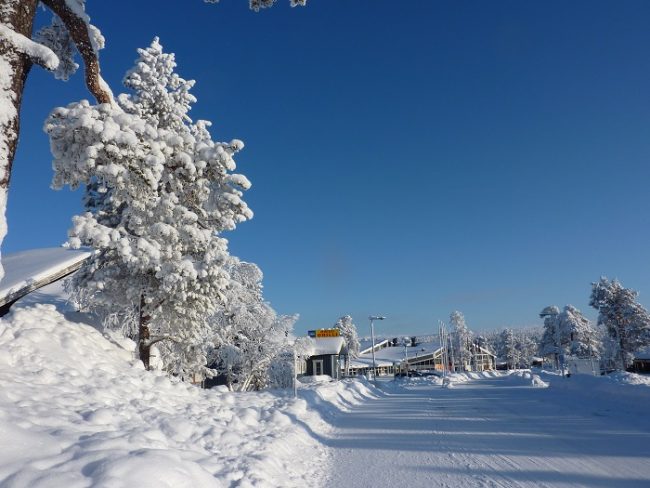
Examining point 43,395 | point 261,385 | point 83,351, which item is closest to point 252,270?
point 261,385

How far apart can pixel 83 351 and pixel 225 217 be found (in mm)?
4964

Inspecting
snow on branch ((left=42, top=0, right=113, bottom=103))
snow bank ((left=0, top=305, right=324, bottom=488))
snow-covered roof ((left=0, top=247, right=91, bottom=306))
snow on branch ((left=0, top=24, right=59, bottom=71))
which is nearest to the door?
snow-covered roof ((left=0, top=247, right=91, bottom=306))

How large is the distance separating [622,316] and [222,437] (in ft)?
180

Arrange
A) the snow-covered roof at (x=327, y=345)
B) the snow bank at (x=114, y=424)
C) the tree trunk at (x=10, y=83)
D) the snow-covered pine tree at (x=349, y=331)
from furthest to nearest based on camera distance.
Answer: the snow-covered pine tree at (x=349, y=331) < the snow-covered roof at (x=327, y=345) < the tree trunk at (x=10, y=83) < the snow bank at (x=114, y=424)

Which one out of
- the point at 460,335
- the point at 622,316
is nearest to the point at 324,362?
the point at 622,316

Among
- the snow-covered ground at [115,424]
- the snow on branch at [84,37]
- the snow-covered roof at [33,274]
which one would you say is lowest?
the snow-covered ground at [115,424]

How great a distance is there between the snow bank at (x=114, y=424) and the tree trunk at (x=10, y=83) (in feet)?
10.8

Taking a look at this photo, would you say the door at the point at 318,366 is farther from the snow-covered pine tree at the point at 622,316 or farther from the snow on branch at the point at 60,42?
the snow on branch at the point at 60,42

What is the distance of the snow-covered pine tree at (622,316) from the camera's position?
153ft

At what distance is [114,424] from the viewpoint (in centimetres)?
651

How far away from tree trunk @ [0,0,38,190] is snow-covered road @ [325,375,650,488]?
6684 millimetres

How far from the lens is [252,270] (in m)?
25.6

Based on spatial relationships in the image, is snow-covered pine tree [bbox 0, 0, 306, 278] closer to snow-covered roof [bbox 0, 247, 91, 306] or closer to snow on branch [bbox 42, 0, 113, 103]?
snow on branch [bbox 42, 0, 113, 103]

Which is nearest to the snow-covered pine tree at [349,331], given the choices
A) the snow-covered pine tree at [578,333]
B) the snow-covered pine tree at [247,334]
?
the snow-covered pine tree at [578,333]
